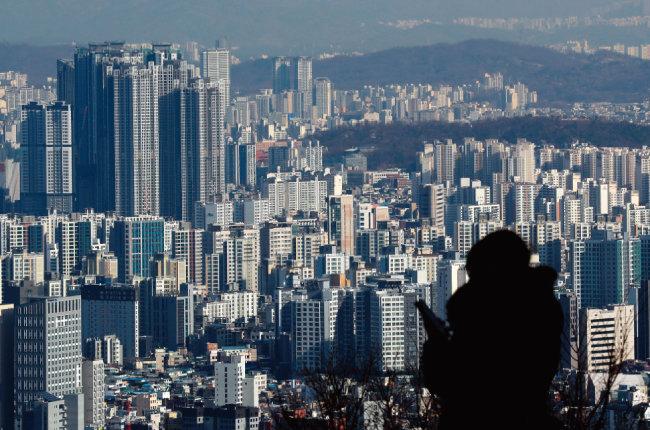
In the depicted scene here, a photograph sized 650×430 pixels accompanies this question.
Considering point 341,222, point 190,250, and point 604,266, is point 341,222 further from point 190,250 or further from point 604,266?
point 604,266

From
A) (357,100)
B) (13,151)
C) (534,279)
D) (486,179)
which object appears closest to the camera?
(534,279)

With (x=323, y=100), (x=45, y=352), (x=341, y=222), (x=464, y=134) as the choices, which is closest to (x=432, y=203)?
(x=341, y=222)

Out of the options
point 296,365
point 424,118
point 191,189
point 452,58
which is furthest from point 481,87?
point 296,365

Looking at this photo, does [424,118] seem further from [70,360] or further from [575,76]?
[70,360]

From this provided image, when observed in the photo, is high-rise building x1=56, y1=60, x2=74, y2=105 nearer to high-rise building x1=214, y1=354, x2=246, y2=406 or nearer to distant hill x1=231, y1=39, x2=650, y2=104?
distant hill x1=231, y1=39, x2=650, y2=104

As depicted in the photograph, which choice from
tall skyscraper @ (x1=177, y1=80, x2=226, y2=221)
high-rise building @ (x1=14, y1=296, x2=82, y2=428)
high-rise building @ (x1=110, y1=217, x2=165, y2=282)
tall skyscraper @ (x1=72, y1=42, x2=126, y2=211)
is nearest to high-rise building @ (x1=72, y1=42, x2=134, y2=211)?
tall skyscraper @ (x1=72, y1=42, x2=126, y2=211)

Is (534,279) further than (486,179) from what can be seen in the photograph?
No
